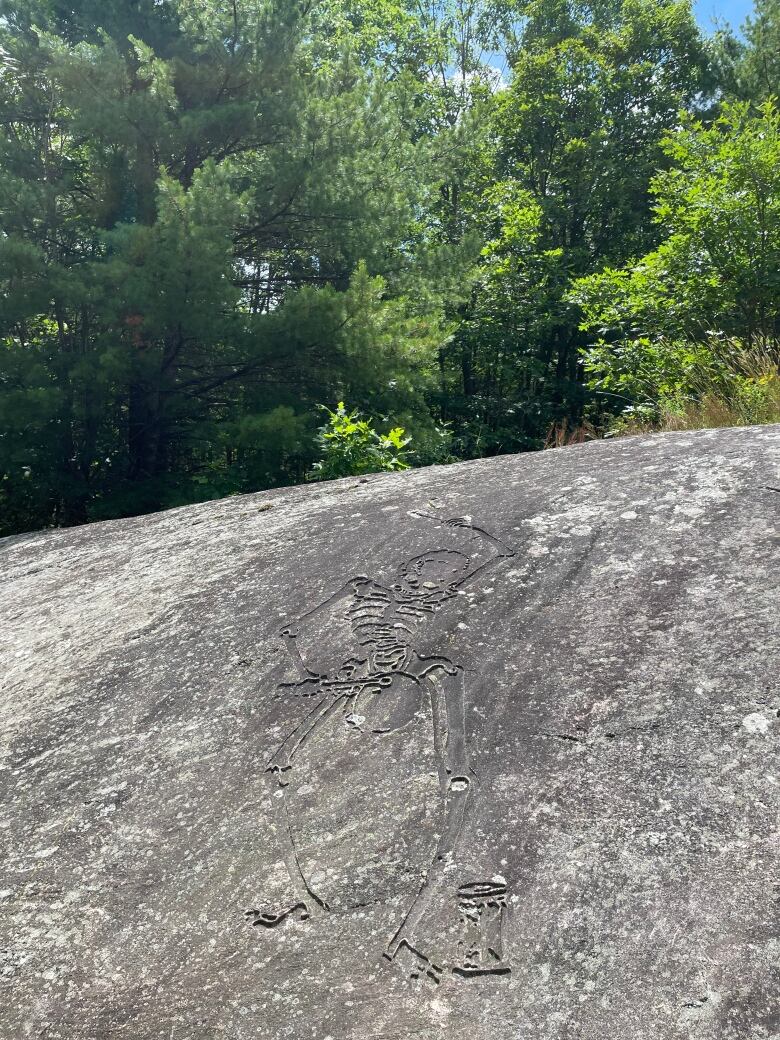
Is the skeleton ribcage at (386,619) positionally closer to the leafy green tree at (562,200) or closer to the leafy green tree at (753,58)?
the leafy green tree at (562,200)

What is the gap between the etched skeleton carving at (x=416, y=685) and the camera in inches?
73.4

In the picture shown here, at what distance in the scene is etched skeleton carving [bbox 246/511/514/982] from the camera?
1.87m

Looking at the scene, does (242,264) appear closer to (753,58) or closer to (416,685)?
(416,685)

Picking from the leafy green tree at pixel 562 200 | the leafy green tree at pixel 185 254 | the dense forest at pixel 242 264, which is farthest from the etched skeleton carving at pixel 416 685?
the leafy green tree at pixel 562 200

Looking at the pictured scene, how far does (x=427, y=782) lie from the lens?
87.4 inches

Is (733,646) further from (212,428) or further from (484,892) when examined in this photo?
(212,428)

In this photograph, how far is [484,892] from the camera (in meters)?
1.92

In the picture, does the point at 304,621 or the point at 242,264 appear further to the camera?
the point at 242,264

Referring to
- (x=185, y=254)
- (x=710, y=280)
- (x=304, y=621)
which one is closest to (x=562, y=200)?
(x=710, y=280)

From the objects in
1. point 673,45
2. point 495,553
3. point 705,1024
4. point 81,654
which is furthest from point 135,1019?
point 673,45

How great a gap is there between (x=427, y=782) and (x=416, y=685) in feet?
1.31

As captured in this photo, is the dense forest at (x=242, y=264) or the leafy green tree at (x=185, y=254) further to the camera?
the leafy green tree at (x=185, y=254)

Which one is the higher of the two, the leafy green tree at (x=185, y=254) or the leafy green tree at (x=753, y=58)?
the leafy green tree at (x=753, y=58)

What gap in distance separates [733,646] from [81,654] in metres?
2.30
